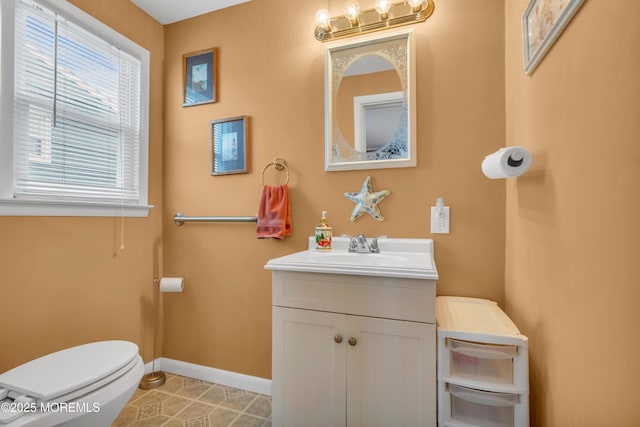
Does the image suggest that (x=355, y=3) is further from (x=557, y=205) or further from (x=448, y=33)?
(x=557, y=205)

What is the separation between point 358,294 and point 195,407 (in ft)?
4.24

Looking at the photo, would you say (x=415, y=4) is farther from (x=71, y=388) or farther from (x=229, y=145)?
(x=71, y=388)

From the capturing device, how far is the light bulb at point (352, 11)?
5.09 ft

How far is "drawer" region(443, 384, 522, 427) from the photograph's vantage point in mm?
988

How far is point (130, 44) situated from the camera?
1.85m

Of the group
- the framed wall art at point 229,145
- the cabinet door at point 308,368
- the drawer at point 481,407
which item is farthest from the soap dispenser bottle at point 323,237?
the drawer at point 481,407

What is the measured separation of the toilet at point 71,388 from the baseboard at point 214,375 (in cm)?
78

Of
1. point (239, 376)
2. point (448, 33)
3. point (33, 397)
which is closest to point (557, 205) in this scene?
point (448, 33)

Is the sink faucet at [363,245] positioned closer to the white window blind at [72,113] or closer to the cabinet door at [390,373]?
the cabinet door at [390,373]

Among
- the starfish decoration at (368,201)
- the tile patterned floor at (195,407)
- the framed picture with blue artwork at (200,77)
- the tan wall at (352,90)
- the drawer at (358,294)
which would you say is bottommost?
the tile patterned floor at (195,407)

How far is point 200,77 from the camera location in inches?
78.4

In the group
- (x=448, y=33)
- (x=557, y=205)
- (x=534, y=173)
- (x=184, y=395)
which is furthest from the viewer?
(x=184, y=395)

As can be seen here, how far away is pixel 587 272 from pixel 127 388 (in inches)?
60.7

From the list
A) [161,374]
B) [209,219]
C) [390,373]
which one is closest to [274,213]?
[209,219]
